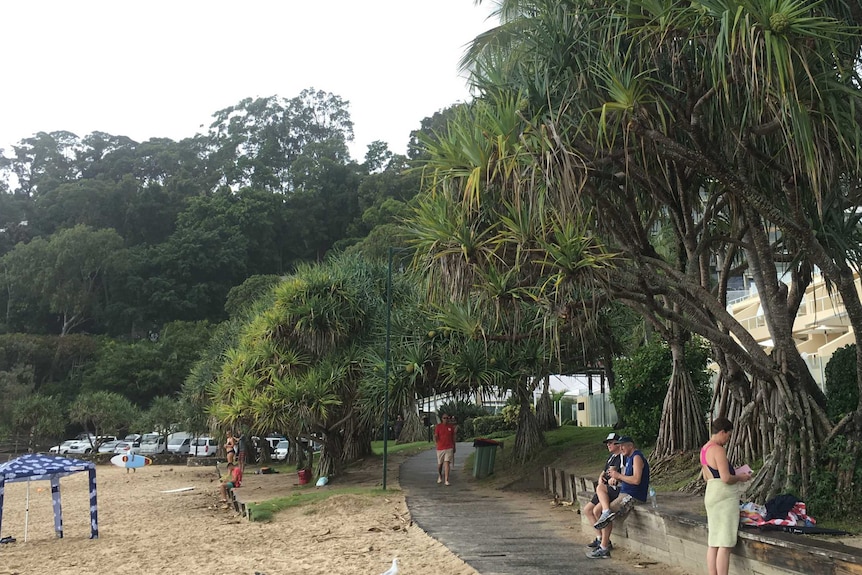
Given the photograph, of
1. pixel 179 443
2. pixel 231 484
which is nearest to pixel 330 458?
pixel 231 484

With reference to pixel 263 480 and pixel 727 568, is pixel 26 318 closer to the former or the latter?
pixel 263 480

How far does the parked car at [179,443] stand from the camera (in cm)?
4288

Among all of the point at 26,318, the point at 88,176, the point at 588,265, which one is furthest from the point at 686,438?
the point at 88,176

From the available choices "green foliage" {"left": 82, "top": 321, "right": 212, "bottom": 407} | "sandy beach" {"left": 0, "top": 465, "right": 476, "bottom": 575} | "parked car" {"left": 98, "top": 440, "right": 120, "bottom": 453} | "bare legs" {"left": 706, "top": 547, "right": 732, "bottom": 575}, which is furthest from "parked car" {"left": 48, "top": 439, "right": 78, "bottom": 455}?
"bare legs" {"left": 706, "top": 547, "right": 732, "bottom": 575}

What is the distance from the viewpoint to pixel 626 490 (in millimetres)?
8086

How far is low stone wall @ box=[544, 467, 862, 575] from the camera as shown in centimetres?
528

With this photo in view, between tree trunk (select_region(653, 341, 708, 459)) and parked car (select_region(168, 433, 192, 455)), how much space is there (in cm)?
3516

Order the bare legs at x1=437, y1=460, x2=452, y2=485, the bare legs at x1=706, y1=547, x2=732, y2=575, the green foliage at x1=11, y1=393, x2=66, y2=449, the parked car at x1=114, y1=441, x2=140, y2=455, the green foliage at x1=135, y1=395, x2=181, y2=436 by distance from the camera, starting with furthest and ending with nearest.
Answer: the parked car at x1=114, y1=441, x2=140, y2=455 → the green foliage at x1=11, y1=393, x2=66, y2=449 → the green foliage at x1=135, y1=395, x2=181, y2=436 → the bare legs at x1=437, y1=460, x2=452, y2=485 → the bare legs at x1=706, y1=547, x2=732, y2=575

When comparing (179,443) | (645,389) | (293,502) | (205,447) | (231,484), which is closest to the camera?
(645,389)

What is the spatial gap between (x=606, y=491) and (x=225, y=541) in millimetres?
6158

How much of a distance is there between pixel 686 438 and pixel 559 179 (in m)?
5.49

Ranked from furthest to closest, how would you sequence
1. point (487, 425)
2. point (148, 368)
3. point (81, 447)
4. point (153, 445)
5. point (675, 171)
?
point (148, 368), point (81, 447), point (153, 445), point (487, 425), point (675, 171)

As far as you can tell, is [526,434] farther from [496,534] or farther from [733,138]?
[733,138]

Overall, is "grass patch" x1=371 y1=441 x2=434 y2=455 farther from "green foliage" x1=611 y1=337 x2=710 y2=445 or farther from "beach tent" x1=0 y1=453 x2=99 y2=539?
"beach tent" x1=0 y1=453 x2=99 y2=539
